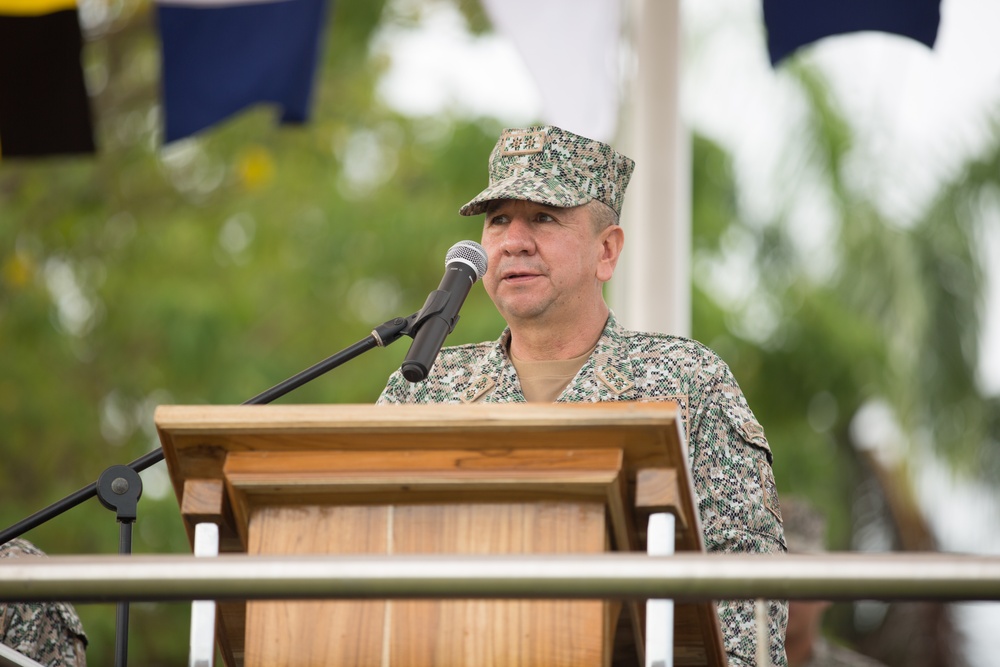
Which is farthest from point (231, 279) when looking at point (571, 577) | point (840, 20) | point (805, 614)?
point (571, 577)

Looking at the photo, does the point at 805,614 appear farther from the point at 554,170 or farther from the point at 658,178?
the point at 554,170

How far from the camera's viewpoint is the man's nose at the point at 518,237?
4.05m

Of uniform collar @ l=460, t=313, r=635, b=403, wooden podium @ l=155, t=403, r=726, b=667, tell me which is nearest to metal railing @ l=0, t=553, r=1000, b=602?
wooden podium @ l=155, t=403, r=726, b=667

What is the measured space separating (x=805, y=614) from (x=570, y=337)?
326cm

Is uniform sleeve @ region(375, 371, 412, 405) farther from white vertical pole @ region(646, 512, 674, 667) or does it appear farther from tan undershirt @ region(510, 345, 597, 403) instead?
white vertical pole @ region(646, 512, 674, 667)

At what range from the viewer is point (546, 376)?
4.11 metres

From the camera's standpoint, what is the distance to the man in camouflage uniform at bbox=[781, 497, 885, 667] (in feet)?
22.6

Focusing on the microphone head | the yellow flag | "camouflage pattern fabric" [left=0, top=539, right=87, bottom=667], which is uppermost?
the yellow flag

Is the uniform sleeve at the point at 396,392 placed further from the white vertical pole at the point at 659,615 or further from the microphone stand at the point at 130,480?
the white vertical pole at the point at 659,615

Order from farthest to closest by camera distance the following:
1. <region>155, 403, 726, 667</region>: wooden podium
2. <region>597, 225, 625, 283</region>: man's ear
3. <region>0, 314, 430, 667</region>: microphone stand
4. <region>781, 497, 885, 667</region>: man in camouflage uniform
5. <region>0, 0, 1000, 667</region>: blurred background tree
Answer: <region>0, 0, 1000, 667</region>: blurred background tree, <region>781, 497, 885, 667</region>: man in camouflage uniform, <region>597, 225, 625, 283</region>: man's ear, <region>0, 314, 430, 667</region>: microphone stand, <region>155, 403, 726, 667</region>: wooden podium

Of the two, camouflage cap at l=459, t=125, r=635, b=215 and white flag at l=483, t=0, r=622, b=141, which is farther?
white flag at l=483, t=0, r=622, b=141

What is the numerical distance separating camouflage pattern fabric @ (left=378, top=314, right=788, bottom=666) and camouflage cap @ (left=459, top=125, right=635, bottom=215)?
36cm

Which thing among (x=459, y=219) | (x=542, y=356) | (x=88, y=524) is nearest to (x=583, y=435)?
(x=542, y=356)

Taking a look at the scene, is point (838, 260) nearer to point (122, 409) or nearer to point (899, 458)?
point (899, 458)
